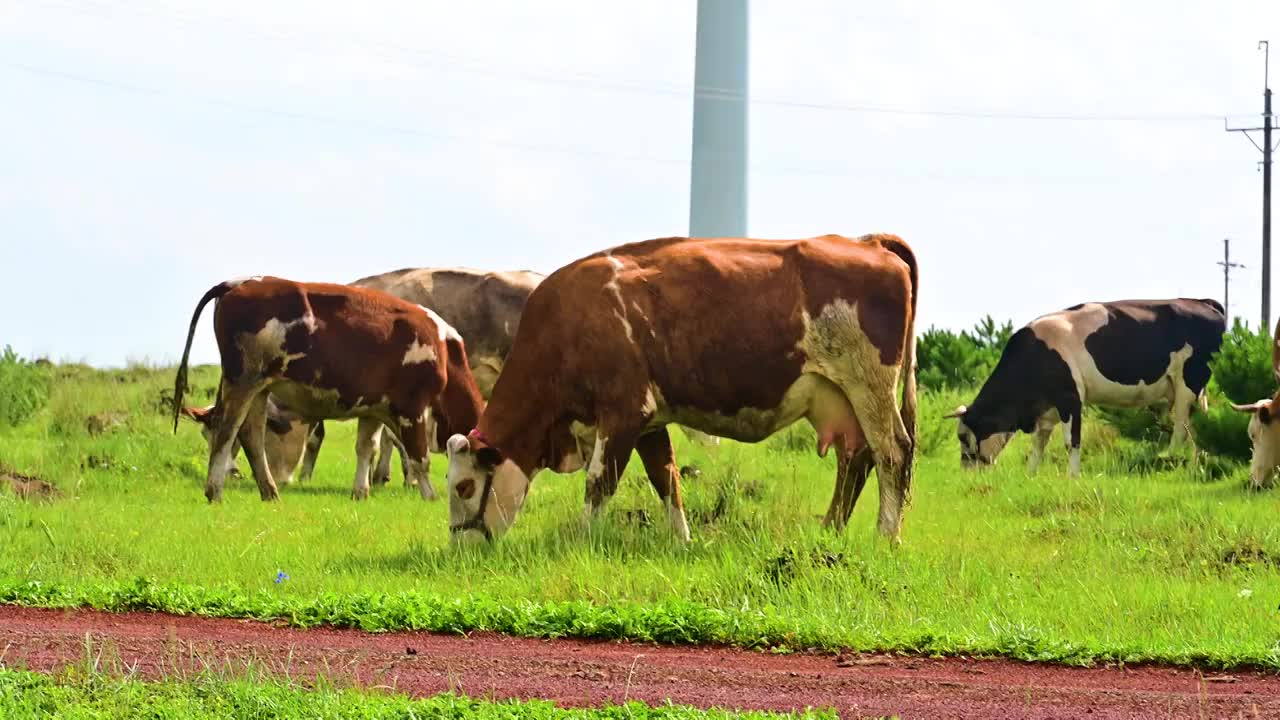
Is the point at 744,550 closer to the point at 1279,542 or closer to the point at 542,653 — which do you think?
the point at 542,653

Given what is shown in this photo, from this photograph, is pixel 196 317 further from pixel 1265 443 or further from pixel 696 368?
pixel 1265 443

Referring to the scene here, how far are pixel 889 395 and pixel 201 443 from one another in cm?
1201

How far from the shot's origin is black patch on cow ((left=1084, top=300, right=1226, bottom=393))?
2255 cm

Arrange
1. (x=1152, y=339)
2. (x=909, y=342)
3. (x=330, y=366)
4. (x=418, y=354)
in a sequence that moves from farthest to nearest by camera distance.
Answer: (x=1152, y=339) → (x=418, y=354) → (x=330, y=366) → (x=909, y=342)

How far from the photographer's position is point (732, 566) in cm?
1072

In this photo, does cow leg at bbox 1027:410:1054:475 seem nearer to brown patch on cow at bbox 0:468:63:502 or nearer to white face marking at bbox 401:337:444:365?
white face marking at bbox 401:337:444:365

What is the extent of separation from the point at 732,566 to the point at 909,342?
10.9 ft

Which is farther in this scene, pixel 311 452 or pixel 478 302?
pixel 478 302

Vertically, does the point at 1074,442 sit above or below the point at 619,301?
below

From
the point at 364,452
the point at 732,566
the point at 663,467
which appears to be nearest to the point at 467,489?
the point at 663,467

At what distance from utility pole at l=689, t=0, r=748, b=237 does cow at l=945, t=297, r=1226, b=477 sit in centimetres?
1299

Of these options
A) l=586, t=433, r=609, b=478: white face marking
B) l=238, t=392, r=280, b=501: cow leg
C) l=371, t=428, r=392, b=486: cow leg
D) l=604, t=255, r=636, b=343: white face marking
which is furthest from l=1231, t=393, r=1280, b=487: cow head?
l=238, t=392, r=280, b=501: cow leg

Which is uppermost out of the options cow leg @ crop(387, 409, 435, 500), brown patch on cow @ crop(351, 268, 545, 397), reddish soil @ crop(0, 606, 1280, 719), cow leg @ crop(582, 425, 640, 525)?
brown patch on cow @ crop(351, 268, 545, 397)

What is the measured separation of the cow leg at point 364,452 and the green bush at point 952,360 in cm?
1449
